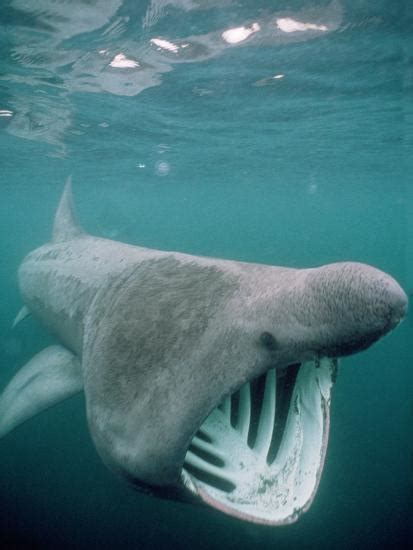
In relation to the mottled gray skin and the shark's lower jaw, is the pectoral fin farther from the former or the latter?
the shark's lower jaw

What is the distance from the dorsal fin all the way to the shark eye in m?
7.02

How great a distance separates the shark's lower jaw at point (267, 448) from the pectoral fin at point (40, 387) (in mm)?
2843

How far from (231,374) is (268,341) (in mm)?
344

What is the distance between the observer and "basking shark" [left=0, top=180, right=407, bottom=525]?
7.59ft

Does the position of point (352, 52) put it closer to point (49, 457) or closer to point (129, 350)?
point (129, 350)

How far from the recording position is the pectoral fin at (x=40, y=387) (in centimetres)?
526

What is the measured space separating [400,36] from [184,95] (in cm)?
674

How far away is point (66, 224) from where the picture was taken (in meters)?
9.65

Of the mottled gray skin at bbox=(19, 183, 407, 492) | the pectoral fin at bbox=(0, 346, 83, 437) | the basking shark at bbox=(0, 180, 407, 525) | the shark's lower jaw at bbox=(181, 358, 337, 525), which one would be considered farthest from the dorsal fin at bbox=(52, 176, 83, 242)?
the shark's lower jaw at bbox=(181, 358, 337, 525)

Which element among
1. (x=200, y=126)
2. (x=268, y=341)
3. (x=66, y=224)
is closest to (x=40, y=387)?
(x=268, y=341)

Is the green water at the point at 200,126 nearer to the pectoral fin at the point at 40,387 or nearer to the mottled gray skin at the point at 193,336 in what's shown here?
the pectoral fin at the point at 40,387

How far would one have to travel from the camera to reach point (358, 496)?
841 cm

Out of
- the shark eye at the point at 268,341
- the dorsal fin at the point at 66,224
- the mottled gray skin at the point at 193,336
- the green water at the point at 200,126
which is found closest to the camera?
the mottled gray skin at the point at 193,336

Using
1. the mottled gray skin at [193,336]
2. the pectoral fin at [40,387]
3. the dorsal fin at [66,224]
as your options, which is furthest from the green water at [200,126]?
the mottled gray skin at [193,336]
